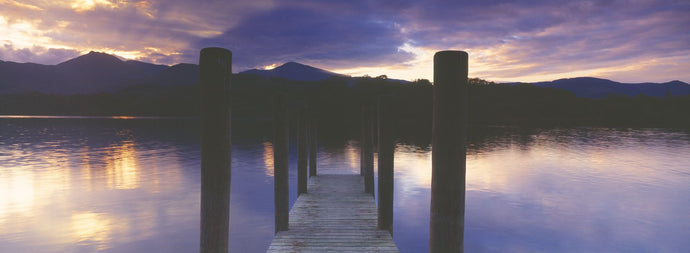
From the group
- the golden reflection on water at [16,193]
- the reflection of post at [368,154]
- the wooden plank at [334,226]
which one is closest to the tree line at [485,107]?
the golden reflection on water at [16,193]

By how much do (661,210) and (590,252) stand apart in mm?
8208

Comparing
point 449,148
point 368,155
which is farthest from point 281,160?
point 449,148

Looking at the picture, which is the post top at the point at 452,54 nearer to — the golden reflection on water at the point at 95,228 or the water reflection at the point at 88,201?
the water reflection at the point at 88,201

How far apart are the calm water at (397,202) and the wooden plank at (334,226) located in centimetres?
Result: 274

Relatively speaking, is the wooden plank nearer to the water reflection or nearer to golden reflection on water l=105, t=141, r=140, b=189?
the water reflection

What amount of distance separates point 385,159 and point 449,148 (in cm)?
449

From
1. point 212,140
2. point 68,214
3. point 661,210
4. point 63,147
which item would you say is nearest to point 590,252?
point 661,210

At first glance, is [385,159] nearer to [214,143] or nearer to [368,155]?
[368,155]

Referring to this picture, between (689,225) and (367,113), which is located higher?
(367,113)

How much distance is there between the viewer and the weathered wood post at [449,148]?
3699mm

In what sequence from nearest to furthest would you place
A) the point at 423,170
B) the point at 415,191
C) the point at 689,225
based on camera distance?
the point at 689,225 → the point at 415,191 → the point at 423,170

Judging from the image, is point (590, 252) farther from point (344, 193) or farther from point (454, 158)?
point (454, 158)

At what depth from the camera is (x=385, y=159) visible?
821 cm

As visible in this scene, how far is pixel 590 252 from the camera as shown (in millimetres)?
12711
